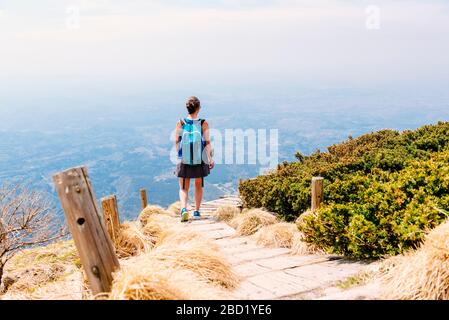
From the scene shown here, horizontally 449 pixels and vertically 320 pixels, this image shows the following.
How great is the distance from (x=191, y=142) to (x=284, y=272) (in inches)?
181

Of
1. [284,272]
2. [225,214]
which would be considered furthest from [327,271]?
[225,214]

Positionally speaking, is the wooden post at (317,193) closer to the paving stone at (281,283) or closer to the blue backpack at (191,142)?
the blue backpack at (191,142)

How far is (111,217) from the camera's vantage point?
297 inches

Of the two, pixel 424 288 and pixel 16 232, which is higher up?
pixel 424 288

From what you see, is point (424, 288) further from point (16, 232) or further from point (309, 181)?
point (16, 232)

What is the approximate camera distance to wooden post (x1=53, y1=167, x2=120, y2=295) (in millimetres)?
3943

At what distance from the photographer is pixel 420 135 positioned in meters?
13.8

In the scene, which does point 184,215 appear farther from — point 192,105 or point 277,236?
point 277,236

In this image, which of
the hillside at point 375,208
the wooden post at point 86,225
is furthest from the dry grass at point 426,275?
the wooden post at point 86,225

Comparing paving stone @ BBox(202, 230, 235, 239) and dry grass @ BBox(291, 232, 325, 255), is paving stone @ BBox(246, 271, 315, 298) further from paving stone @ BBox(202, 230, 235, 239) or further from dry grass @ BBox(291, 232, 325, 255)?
paving stone @ BBox(202, 230, 235, 239)

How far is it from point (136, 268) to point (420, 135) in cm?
1223

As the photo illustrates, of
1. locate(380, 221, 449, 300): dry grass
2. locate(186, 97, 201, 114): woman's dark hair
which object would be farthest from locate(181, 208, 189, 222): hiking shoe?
locate(380, 221, 449, 300): dry grass

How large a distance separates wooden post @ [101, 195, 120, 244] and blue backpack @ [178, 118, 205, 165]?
7.19 feet

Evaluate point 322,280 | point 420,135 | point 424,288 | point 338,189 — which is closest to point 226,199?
point 420,135
